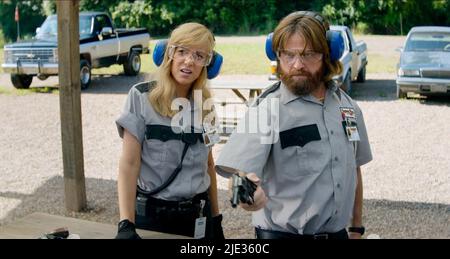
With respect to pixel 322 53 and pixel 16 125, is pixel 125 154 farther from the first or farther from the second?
pixel 16 125

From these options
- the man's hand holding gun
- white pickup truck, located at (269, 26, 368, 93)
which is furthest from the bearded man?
white pickup truck, located at (269, 26, 368, 93)

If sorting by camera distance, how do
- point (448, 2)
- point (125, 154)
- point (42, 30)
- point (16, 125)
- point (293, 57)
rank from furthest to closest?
1. point (448, 2)
2. point (42, 30)
3. point (16, 125)
4. point (125, 154)
5. point (293, 57)

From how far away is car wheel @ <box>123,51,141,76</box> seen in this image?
18894mm

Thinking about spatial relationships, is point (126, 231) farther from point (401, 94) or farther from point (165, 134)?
point (401, 94)

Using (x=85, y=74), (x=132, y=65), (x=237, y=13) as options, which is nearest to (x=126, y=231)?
(x=85, y=74)

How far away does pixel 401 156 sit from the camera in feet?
29.0

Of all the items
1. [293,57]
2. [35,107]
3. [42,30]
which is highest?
[293,57]

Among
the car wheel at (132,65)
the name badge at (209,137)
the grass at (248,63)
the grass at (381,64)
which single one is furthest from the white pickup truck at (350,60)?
the name badge at (209,137)

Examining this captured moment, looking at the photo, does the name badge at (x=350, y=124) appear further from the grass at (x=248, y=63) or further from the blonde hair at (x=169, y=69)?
the grass at (x=248, y=63)

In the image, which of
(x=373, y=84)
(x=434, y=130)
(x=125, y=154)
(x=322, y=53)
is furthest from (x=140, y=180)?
(x=373, y=84)

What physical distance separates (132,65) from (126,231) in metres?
16.8

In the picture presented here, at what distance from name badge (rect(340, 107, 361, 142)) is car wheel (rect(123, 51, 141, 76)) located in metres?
16.8

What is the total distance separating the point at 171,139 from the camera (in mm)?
2953

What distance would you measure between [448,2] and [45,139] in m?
30.3
